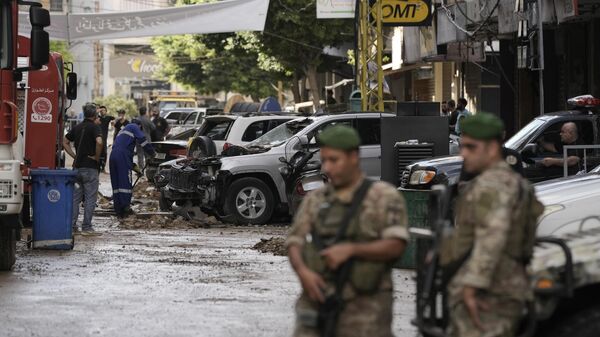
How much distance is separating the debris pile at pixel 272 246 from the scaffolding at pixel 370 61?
10.8m

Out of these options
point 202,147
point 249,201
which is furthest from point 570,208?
point 202,147

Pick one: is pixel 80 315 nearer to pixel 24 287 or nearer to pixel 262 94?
pixel 24 287

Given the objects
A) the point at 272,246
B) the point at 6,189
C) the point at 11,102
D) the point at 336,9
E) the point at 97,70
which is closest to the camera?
the point at 6,189

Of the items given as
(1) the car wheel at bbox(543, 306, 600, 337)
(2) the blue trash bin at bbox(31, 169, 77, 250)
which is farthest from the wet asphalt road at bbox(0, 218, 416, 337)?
(1) the car wheel at bbox(543, 306, 600, 337)

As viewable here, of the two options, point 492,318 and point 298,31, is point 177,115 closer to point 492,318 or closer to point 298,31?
point 298,31

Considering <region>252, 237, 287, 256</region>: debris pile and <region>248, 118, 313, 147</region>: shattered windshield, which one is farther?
<region>248, 118, 313, 147</region>: shattered windshield

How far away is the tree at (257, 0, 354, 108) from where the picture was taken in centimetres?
4297

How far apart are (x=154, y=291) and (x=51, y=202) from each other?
3.51 m

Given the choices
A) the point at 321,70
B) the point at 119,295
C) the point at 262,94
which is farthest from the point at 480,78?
the point at 262,94

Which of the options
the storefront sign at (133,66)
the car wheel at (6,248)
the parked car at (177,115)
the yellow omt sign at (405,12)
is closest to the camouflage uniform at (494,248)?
the car wheel at (6,248)

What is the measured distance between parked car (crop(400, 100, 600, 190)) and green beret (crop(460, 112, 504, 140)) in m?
8.80

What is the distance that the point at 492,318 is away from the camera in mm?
6152

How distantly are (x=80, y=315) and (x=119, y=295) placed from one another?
1.26 metres

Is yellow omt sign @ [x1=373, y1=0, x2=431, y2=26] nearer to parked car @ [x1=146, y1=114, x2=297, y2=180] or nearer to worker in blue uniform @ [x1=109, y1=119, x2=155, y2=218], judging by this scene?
parked car @ [x1=146, y1=114, x2=297, y2=180]
